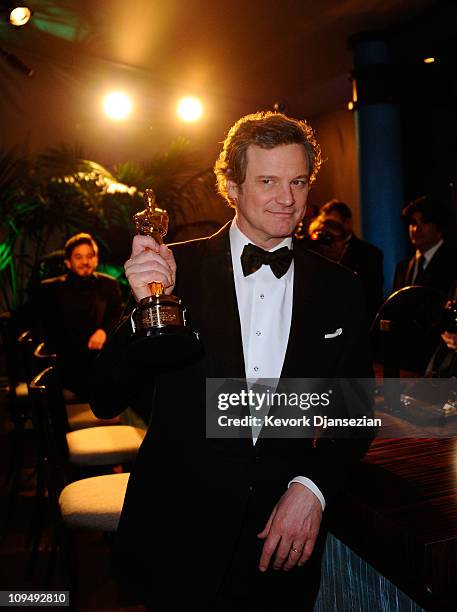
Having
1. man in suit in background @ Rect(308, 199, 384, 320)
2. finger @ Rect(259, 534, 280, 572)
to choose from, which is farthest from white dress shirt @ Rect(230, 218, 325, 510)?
man in suit in background @ Rect(308, 199, 384, 320)

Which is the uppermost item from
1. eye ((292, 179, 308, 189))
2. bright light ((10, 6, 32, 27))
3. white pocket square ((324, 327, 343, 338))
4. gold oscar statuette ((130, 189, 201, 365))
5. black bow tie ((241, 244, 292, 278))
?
bright light ((10, 6, 32, 27))

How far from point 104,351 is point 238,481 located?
0.45 m

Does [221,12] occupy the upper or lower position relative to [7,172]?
upper

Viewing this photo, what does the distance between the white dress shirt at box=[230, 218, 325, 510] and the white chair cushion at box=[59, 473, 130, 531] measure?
3.62ft

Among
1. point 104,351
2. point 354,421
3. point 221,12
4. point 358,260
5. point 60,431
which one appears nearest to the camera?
point 104,351

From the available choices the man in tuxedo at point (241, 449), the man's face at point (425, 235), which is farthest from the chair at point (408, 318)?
the man's face at point (425, 235)

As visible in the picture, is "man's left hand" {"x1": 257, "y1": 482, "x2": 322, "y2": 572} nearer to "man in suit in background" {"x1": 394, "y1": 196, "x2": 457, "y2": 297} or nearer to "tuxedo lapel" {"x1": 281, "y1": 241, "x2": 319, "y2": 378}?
"tuxedo lapel" {"x1": 281, "y1": 241, "x2": 319, "y2": 378}

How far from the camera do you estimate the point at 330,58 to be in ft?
25.5

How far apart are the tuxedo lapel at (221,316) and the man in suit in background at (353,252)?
3.45 metres

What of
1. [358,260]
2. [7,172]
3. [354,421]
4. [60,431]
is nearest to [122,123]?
[7,172]

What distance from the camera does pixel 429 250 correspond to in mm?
4887

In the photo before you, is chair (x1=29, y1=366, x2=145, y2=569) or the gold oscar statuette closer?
the gold oscar statuette

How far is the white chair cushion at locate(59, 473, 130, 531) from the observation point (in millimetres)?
2451

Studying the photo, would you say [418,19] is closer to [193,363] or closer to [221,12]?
[221,12]
